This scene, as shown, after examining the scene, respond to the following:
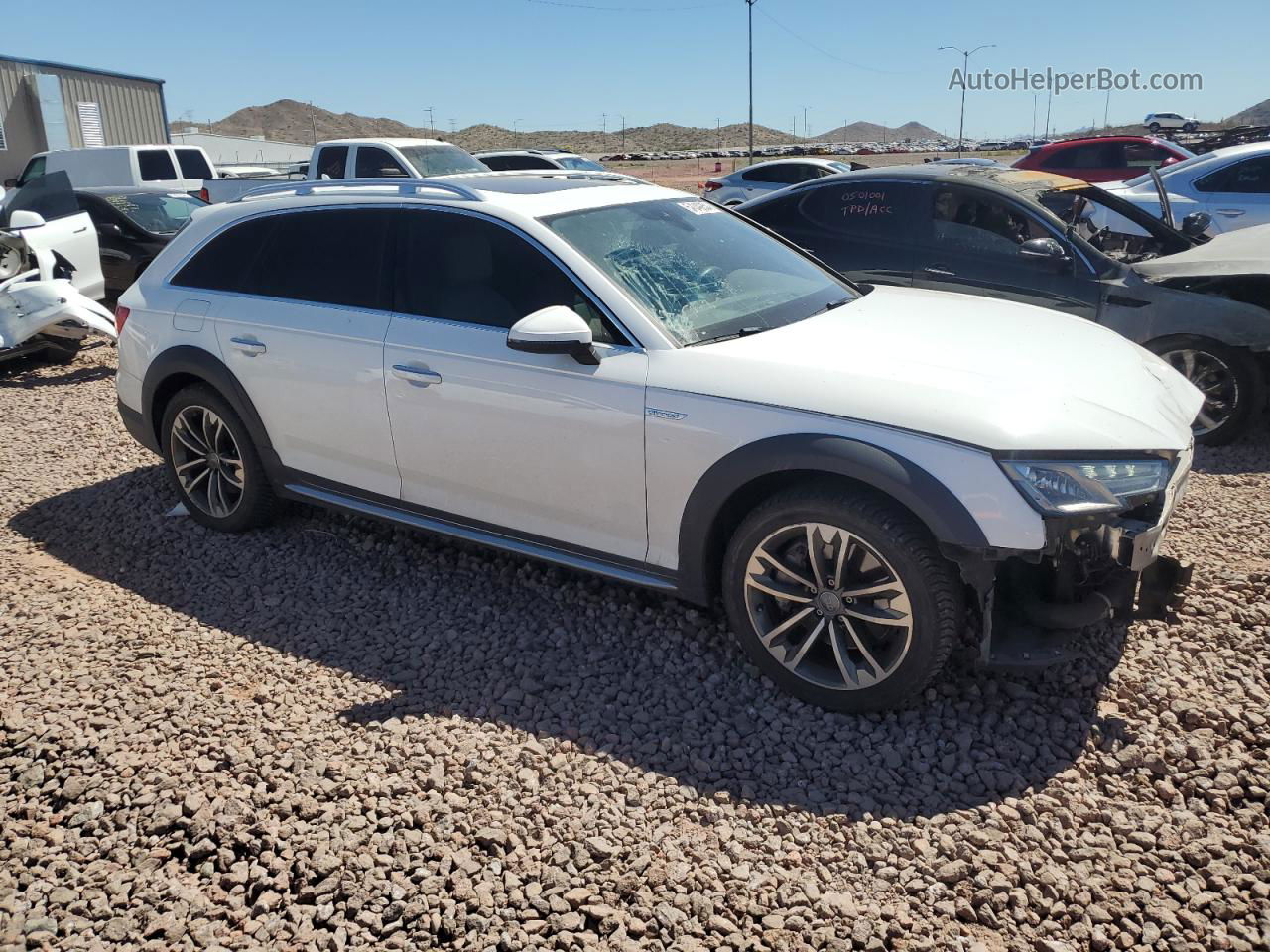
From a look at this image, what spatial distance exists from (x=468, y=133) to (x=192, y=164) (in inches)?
3418

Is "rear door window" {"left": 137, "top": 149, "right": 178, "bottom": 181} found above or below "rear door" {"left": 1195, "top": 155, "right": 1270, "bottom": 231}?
above

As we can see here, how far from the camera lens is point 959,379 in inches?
125

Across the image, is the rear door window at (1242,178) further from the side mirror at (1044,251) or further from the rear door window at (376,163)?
the rear door window at (376,163)

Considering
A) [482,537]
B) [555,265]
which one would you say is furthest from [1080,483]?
[482,537]

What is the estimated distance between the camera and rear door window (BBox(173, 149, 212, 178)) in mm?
17953

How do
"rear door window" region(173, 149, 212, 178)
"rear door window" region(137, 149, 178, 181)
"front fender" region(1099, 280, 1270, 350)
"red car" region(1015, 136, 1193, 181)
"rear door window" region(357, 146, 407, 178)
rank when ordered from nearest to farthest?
"front fender" region(1099, 280, 1270, 350), "rear door window" region(357, 146, 407, 178), "red car" region(1015, 136, 1193, 181), "rear door window" region(137, 149, 178, 181), "rear door window" region(173, 149, 212, 178)

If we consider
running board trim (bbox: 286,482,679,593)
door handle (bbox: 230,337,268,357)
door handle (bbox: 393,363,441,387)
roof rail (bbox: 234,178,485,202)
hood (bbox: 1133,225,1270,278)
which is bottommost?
running board trim (bbox: 286,482,679,593)

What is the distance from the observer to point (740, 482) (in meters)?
3.28

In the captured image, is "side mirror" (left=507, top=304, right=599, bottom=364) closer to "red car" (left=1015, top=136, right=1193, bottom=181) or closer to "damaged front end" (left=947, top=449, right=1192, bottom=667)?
"damaged front end" (left=947, top=449, right=1192, bottom=667)

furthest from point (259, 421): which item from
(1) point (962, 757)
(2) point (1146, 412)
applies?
(2) point (1146, 412)

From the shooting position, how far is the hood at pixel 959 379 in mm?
3027

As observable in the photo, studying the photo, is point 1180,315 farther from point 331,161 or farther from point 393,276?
point 331,161

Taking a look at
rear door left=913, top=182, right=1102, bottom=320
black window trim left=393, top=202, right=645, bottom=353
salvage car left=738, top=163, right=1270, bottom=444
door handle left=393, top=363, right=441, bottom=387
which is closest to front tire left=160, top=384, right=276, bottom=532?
door handle left=393, top=363, right=441, bottom=387

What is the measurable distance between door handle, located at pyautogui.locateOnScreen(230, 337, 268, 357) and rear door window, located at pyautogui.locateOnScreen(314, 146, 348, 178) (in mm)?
10105
